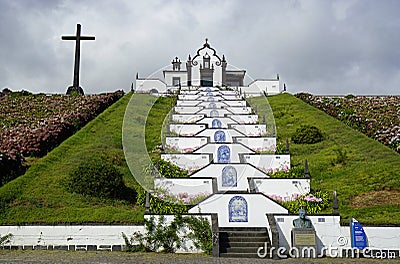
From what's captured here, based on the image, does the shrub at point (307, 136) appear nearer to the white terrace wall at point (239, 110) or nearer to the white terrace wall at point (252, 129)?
the white terrace wall at point (252, 129)

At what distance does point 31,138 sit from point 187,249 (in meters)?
11.6

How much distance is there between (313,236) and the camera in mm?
13375

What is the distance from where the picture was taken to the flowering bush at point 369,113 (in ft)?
84.6

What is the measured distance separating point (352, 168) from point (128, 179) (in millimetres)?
8773

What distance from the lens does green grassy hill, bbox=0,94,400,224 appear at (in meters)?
14.4

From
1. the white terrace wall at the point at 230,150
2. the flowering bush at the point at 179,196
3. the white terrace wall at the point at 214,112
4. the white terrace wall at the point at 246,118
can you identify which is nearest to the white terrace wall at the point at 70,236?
the flowering bush at the point at 179,196

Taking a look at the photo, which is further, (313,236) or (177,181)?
(177,181)

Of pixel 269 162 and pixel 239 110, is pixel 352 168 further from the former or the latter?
pixel 239 110

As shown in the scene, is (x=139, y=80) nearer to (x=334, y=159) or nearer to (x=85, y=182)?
(x=334, y=159)

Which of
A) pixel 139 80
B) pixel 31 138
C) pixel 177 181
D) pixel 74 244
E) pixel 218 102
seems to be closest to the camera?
pixel 74 244

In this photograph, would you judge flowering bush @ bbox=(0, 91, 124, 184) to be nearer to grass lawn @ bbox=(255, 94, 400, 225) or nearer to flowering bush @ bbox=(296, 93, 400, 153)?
grass lawn @ bbox=(255, 94, 400, 225)

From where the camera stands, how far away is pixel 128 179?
1906 centimetres

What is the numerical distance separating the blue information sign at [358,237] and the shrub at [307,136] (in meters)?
12.4

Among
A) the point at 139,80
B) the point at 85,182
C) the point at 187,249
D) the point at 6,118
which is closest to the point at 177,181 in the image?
the point at 85,182
